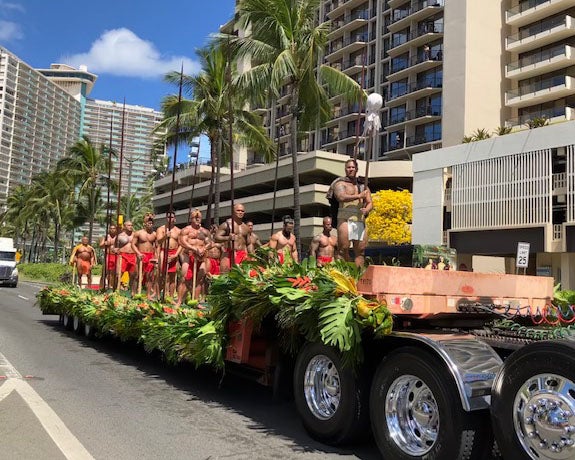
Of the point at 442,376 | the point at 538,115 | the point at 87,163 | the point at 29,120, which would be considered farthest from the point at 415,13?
the point at 29,120

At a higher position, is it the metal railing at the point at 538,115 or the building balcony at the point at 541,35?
the building balcony at the point at 541,35

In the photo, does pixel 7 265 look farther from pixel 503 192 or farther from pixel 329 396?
pixel 329 396

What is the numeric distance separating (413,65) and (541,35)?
14.0 meters

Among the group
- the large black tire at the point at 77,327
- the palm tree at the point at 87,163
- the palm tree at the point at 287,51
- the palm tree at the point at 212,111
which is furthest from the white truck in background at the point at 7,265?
the large black tire at the point at 77,327

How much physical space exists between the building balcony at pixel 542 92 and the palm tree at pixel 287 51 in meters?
28.0

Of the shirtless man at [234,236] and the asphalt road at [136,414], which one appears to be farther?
the shirtless man at [234,236]

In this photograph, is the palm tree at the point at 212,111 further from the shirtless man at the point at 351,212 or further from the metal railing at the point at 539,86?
the metal railing at the point at 539,86

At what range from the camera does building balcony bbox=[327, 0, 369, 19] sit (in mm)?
65312

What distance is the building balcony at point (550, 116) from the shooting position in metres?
42.2

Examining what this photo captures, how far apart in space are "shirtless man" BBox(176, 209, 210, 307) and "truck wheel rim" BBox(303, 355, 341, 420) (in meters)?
5.82

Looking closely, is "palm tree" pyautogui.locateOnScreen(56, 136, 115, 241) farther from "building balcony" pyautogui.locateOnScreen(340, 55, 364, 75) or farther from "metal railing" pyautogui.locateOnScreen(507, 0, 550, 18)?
"metal railing" pyautogui.locateOnScreen(507, 0, 550, 18)

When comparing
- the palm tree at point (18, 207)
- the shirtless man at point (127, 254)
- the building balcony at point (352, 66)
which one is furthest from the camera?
the palm tree at point (18, 207)

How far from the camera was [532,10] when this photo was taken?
44969mm

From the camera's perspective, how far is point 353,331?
4402 mm
